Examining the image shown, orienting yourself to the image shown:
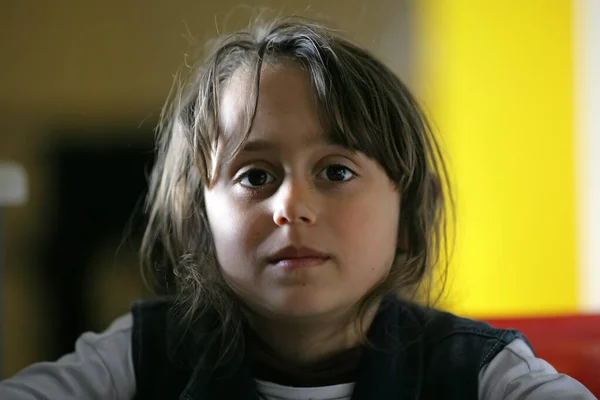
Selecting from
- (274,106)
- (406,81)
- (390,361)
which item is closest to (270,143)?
(274,106)

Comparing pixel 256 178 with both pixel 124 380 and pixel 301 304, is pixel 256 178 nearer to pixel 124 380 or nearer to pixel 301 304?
pixel 301 304

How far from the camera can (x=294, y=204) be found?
67 cm

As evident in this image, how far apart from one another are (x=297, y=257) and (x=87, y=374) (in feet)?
0.83

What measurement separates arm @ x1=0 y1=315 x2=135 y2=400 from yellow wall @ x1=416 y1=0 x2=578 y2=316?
5.19ft

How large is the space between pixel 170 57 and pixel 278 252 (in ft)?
6.68

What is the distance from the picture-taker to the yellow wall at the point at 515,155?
2256 millimetres

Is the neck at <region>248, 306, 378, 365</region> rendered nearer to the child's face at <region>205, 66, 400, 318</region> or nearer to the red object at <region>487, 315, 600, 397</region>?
the child's face at <region>205, 66, 400, 318</region>

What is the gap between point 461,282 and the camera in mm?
2193

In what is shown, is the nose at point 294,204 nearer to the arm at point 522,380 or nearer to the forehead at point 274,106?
the forehead at point 274,106

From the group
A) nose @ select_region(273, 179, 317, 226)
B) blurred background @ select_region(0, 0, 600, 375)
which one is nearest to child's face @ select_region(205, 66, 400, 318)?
nose @ select_region(273, 179, 317, 226)

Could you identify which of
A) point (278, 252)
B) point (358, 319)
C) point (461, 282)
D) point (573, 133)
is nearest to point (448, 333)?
point (358, 319)

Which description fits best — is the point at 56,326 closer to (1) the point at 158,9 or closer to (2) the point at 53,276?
(2) the point at 53,276

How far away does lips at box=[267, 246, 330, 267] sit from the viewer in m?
0.68

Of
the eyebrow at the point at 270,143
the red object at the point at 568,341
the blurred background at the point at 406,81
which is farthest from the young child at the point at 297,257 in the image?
the blurred background at the point at 406,81
